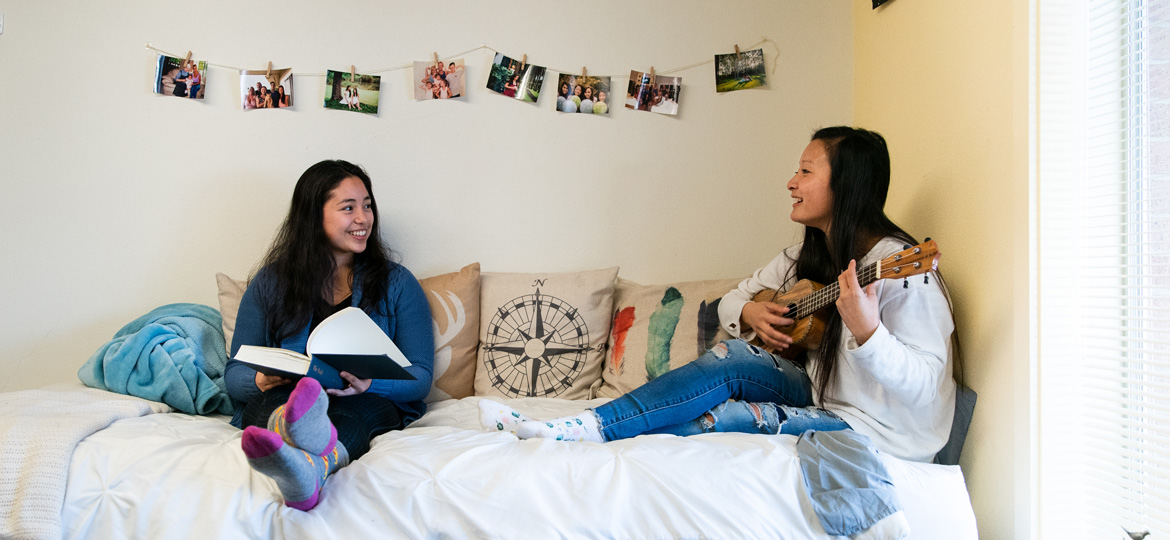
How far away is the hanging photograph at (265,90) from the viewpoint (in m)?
2.11

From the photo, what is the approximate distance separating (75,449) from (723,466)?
1.19 metres

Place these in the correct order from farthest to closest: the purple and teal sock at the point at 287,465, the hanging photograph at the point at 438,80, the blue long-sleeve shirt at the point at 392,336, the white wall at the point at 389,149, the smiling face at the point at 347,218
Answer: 1. the hanging photograph at the point at 438,80
2. the white wall at the point at 389,149
3. the smiling face at the point at 347,218
4. the blue long-sleeve shirt at the point at 392,336
5. the purple and teal sock at the point at 287,465

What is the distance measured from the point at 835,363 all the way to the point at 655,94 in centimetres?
108

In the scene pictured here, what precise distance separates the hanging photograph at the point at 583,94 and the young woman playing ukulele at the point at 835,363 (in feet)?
2.47

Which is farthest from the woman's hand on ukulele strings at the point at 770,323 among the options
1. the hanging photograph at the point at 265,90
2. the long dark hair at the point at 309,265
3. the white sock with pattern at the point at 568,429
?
the hanging photograph at the point at 265,90

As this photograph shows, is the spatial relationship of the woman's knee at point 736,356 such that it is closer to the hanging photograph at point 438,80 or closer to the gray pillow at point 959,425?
the gray pillow at point 959,425

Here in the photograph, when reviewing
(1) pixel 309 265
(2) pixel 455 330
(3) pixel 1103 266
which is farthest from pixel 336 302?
(3) pixel 1103 266

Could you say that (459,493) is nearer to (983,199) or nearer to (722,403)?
(722,403)

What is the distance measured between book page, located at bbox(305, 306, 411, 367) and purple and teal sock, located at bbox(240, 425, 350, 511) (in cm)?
23

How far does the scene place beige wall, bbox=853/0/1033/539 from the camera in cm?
137

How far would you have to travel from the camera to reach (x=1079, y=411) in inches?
52.9

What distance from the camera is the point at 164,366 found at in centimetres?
169

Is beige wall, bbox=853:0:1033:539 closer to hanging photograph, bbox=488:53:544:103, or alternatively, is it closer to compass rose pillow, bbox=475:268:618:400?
compass rose pillow, bbox=475:268:618:400

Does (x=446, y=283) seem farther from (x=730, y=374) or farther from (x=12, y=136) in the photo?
(x=12, y=136)
